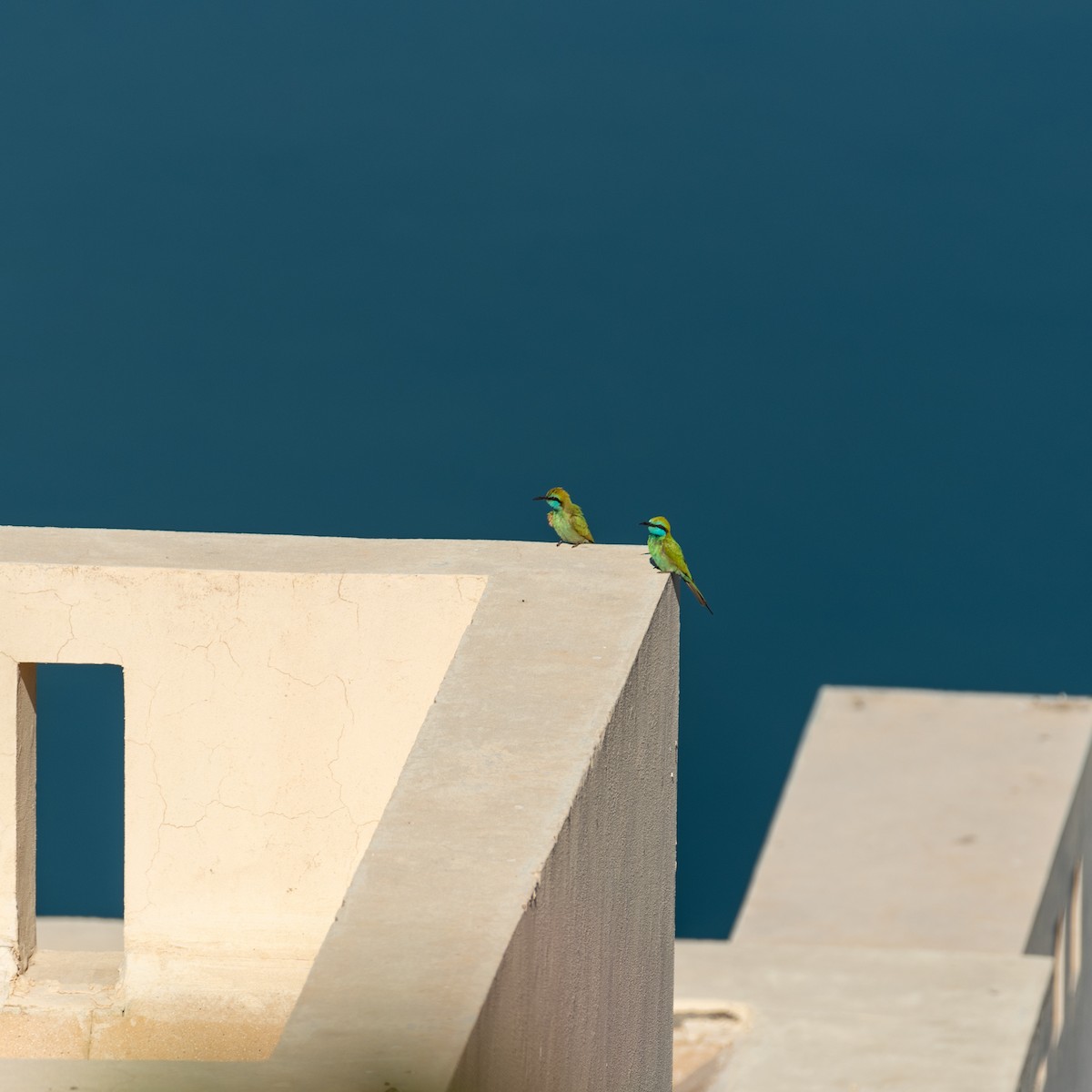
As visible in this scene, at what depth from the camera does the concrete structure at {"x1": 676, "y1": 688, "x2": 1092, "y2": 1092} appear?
775cm

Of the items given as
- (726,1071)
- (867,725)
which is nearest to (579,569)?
(726,1071)

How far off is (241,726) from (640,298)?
55.0 feet

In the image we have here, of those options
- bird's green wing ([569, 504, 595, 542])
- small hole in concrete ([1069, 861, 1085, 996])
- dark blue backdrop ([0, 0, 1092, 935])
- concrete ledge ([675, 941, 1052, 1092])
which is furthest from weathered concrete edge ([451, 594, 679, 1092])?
dark blue backdrop ([0, 0, 1092, 935])

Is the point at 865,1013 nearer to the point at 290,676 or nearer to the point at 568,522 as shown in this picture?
the point at 568,522

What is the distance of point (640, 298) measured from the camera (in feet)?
69.1

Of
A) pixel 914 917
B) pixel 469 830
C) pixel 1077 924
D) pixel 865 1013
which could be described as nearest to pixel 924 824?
pixel 1077 924

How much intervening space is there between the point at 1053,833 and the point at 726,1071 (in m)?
3.85

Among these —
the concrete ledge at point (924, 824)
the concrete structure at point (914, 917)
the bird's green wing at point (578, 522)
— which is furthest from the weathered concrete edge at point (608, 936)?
the concrete ledge at point (924, 824)

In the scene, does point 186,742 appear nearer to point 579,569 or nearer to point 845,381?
point 579,569

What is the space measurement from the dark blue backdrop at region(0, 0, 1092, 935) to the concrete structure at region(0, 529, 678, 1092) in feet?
50.4

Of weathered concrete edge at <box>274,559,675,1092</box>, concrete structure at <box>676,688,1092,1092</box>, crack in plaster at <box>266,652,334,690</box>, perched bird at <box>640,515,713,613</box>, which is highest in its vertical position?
concrete structure at <box>676,688,1092,1092</box>

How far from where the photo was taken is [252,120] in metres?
20.6

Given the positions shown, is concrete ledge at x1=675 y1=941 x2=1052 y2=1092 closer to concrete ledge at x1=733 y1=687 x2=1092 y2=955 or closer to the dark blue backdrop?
concrete ledge at x1=733 y1=687 x2=1092 y2=955

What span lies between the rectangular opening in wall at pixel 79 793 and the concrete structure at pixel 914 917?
7.98 metres
